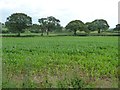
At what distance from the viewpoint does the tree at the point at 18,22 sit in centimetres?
8156

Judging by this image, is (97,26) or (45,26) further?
(97,26)

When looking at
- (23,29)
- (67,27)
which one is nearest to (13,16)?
(23,29)

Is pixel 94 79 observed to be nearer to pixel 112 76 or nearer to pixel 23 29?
pixel 112 76

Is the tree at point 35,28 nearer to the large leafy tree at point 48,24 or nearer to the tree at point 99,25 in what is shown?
the large leafy tree at point 48,24

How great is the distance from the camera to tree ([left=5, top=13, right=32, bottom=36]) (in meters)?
81.6

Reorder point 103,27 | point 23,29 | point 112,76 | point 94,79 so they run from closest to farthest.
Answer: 1. point 94,79
2. point 112,76
3. point 23,29
4. point 103,27

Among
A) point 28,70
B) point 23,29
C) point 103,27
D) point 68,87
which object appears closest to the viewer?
point 68,87

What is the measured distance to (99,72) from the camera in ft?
27.7

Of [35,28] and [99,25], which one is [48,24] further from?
[99,25]

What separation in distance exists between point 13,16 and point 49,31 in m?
13.4

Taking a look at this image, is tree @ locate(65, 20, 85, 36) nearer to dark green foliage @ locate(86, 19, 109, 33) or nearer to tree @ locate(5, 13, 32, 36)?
dark green foliage @ locate(86, 19, 109, 33)

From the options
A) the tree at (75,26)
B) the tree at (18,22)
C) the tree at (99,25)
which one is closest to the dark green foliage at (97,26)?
the tree at (99,25)

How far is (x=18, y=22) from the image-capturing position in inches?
3346

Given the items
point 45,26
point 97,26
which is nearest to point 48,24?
point 45,26
